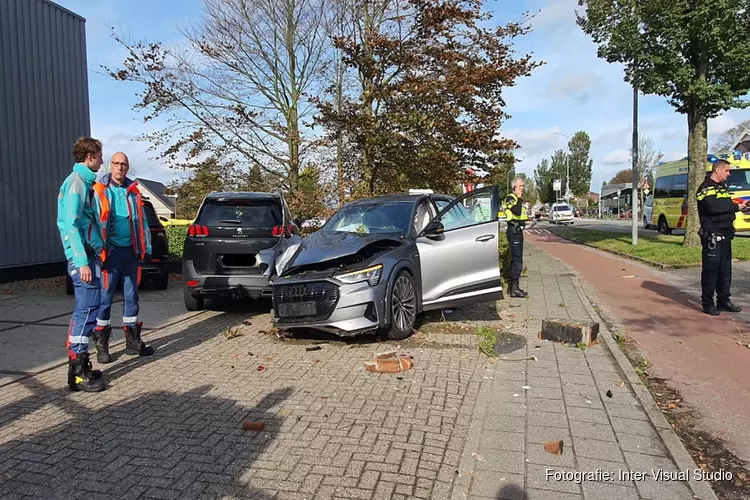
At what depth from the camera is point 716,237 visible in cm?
714

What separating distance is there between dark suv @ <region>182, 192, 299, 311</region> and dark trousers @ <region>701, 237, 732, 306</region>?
5.89 meters

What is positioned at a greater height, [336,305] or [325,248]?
[325,248]

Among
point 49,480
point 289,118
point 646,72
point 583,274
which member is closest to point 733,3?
point 646,72

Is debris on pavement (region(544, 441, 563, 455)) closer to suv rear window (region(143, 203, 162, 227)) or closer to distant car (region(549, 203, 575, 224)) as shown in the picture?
suv rear window (region(143, 203, 162, 227))

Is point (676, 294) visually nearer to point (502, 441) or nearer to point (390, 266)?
point (390, 266)

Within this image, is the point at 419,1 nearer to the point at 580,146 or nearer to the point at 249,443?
the point at 249,443

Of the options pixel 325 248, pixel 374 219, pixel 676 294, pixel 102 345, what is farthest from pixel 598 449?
pixel 676 294

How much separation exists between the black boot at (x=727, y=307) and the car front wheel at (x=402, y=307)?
15.0 feet

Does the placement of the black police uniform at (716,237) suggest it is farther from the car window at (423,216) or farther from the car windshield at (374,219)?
the car windshield at (374,219)

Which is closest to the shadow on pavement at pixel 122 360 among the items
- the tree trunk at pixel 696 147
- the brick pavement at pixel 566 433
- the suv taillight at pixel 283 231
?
the suv taillight at pixel 283 231

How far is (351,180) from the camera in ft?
42.9

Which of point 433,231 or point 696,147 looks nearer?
point 433,231

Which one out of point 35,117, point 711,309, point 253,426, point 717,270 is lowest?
point 253,426

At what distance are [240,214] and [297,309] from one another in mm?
2586
